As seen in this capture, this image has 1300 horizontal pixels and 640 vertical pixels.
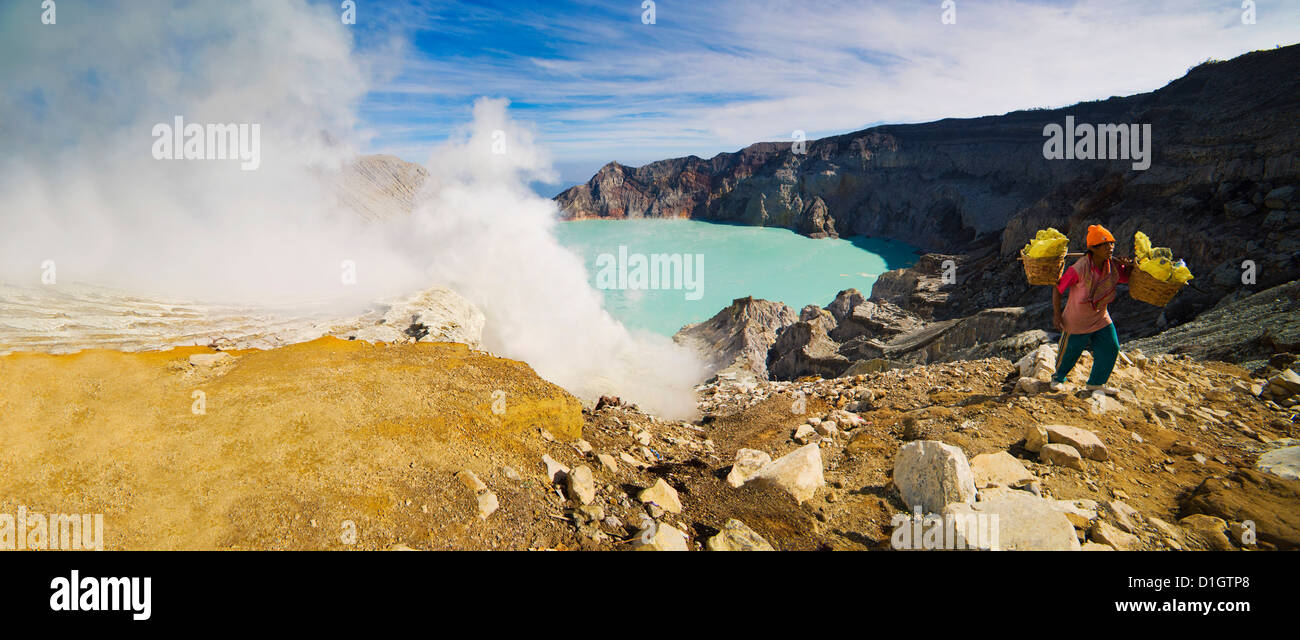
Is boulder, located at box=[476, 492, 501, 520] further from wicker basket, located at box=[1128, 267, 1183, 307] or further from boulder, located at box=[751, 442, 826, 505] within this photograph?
wicker basket, located at box=[1128, 267, 1183, 307]

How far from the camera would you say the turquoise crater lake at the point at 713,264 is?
152ft

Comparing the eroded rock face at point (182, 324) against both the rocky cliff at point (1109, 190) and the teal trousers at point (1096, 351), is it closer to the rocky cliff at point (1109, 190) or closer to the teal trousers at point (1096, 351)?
the teal trousers at point (1096, 351)

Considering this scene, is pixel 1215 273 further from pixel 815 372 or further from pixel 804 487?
pixel 804 487

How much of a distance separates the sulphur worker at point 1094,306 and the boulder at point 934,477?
2.90 meters

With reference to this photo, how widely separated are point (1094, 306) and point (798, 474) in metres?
4.12

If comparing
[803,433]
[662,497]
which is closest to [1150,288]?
[803,433]

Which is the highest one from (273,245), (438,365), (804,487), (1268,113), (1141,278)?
(1268,113)

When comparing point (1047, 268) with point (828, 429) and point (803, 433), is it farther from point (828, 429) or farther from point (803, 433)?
point (803, 433)

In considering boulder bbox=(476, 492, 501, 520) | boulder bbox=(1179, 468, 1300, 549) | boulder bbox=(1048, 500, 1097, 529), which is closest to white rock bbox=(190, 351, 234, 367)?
boulder bbox=(476, 492, 501, 520)

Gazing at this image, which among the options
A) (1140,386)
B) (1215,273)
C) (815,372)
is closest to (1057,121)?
(1215,273)

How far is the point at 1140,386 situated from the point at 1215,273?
15653 mm

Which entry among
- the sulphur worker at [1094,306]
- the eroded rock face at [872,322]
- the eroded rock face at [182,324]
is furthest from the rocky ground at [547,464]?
the eroded rock face at [872,322]

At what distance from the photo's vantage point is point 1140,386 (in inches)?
240

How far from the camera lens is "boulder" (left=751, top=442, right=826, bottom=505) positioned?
4.12m
